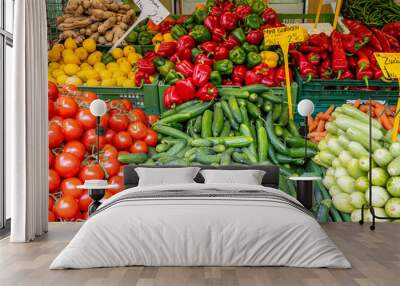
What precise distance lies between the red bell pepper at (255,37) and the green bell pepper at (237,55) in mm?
166

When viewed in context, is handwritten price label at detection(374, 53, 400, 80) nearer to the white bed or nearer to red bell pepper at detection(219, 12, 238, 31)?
red bell pepper at detection(219, 12, 238, 31)

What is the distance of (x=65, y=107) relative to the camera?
5414 millimetres

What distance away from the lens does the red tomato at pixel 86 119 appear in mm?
5453

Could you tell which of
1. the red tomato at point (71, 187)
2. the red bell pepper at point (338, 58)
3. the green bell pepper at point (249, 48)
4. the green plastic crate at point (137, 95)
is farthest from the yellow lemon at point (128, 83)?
the red bell pepper at point (338, 58)

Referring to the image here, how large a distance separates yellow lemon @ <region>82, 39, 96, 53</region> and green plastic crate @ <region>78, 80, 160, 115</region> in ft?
1.72

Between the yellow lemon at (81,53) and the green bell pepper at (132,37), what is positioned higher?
the green bell pepper at (132,37)

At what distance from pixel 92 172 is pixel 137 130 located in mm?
642

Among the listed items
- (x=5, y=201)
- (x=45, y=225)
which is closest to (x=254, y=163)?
(x=45, y=225)

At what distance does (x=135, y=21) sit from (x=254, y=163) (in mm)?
2223

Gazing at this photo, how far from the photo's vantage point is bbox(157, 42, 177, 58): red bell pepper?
582 cm

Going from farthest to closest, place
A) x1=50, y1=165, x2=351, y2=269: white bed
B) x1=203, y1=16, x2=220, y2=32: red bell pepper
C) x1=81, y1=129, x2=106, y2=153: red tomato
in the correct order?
x1=203, y1=16, x2=220, y2=32: red bell pepper
x1=81, y1=129, x2=106, y2=153: red tomato
x1=50, y1=165, x2=351, y2=269: white bed

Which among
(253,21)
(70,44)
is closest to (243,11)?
(253,21)

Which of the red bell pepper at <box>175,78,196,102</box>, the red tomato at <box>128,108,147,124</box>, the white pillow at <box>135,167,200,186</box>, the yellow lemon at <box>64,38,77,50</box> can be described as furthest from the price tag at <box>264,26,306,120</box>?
the yellow lemon at <box>64,38,77,50</box>

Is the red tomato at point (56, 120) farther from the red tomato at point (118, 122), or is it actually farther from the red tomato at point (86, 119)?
the red tomato at point (118, 122)
